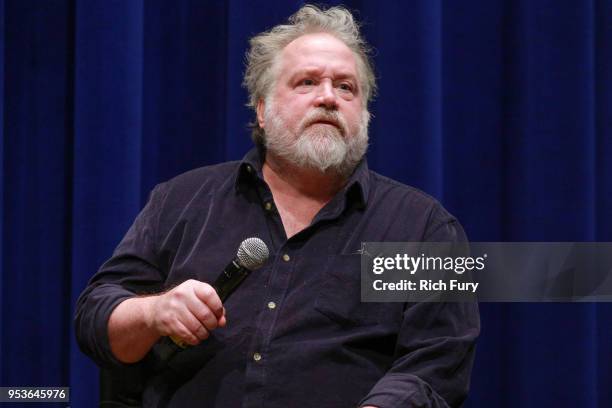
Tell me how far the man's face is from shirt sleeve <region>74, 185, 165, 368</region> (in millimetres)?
239

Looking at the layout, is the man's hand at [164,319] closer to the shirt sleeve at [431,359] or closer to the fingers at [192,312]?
the fingers at [192,312]

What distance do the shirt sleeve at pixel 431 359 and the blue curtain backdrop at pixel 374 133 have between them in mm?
499

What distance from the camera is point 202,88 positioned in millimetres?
1863

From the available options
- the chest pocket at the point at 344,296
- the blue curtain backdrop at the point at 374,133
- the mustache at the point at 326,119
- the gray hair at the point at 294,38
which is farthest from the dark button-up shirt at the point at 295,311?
the blue curtain backdrop at the point at 374,133

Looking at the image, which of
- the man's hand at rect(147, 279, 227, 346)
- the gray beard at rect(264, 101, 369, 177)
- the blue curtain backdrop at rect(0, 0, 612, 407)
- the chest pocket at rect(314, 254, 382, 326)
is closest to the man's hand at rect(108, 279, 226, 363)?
the man's hand at rect(147, 279, 227, 346)

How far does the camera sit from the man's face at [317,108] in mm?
1448

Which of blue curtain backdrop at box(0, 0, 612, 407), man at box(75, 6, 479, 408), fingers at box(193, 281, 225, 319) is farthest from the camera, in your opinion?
blue curtain backdrop at box(0, 0, 612, 407)

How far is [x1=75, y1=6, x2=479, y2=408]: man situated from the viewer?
4.08 ft

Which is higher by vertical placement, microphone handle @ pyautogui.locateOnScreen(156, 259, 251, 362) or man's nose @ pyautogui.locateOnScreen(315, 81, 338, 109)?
man's nose @ pyautogui.locateOnScreen(315, 81, 338, 109)

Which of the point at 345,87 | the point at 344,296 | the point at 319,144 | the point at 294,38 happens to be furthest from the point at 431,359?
the point at 294,38

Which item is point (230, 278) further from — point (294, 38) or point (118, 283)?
point (294, 38)

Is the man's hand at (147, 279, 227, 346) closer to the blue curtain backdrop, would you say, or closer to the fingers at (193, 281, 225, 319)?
the fingers at (193, 281, 225, 319)

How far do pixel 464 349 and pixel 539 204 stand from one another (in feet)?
1.91

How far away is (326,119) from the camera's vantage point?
1.47m
